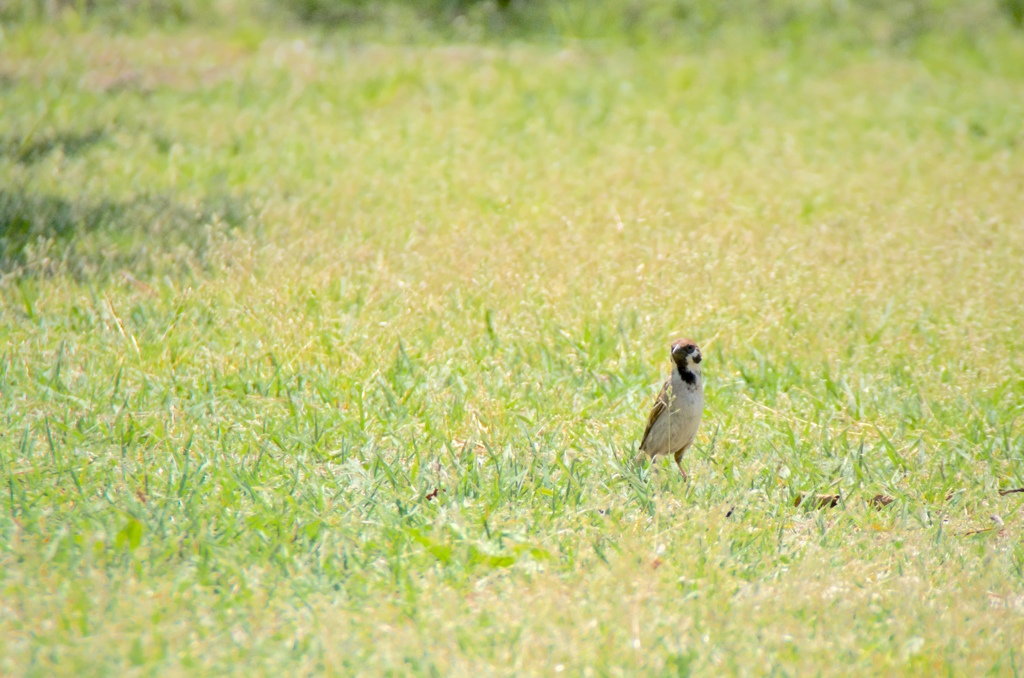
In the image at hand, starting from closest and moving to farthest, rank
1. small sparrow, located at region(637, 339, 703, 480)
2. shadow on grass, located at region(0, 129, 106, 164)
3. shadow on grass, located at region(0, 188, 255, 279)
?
small sparrow, located at region(637, 339, 703, 480), shadow on grass, located at region(0, 188, 255, 279), shadow on grass, located at region(0, 129, 106, 164)

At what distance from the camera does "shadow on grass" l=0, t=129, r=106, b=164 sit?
873cm

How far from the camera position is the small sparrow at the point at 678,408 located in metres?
4.74

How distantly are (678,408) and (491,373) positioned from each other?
4.20 ft

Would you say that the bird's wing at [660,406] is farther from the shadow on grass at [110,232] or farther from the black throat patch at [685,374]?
the shadow on grass at [110,232]

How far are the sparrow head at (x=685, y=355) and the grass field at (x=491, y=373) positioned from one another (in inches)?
18.4

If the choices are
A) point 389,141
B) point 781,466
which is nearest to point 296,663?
point 781,466

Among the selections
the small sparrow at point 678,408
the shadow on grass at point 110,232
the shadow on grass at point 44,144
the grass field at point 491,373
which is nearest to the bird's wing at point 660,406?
the small sparrow at point 678,408

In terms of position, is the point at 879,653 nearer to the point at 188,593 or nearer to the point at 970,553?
the point at 970,553

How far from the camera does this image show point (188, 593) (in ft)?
11.6

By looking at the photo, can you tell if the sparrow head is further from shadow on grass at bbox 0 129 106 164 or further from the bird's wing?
shadow on grass at bbox 0 129 106 164

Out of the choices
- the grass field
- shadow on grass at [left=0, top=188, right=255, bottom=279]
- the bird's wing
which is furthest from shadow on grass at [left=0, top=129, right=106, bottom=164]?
the bird's wing

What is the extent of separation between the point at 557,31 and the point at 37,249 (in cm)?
809

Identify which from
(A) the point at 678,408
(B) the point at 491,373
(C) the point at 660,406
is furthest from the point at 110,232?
(A) the point at 678,408

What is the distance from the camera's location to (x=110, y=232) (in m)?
7.25
